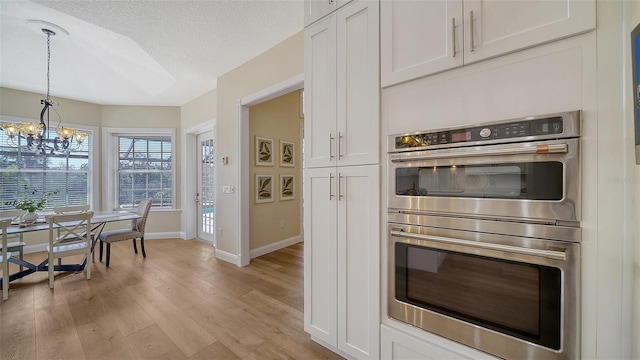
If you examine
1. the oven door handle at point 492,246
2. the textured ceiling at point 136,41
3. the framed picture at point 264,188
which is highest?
the textured ceiling at point 136,41

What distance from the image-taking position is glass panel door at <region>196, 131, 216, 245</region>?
4.93m

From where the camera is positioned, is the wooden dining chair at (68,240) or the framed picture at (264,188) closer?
the wooden dining chair at (68,240)

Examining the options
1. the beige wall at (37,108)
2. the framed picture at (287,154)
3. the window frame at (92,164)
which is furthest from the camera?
the window frame at (92,164)

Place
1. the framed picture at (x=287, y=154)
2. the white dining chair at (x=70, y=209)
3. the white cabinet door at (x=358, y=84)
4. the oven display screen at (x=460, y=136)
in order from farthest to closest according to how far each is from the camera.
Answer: the framed picture at (x=287, y=154), the white dining chair at (x=70, y=209), the white cabinet door at (x=358, y=84), the oven display screen at (x=460, y=136)

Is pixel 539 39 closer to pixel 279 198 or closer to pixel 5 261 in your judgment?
pixel 279 198

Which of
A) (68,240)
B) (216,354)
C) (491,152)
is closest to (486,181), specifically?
(491,152)

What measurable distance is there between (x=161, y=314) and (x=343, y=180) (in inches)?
84.9

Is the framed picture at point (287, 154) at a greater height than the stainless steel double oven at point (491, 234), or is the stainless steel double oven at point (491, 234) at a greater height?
the framed picture at point (287, 154)

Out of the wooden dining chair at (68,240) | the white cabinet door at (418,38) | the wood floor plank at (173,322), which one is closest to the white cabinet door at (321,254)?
the white cabinet door at (418,38)

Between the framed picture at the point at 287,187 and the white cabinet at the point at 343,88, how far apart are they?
2.62 m

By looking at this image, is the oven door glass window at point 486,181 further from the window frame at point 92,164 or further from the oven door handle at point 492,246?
the window frame at point 92,164

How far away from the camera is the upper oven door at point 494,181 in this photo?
0.96 metres

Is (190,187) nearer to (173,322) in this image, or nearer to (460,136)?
(173,322)

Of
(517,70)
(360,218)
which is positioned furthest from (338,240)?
(517,70)
